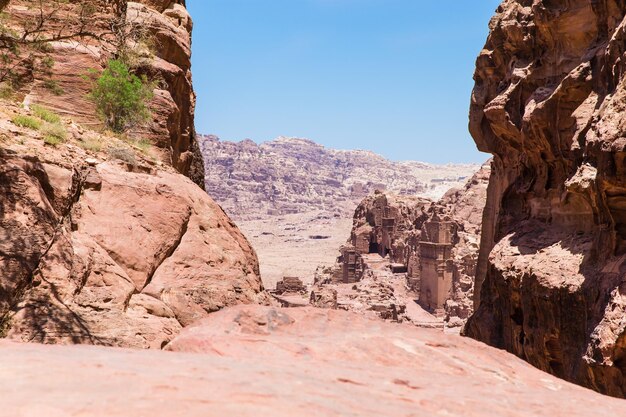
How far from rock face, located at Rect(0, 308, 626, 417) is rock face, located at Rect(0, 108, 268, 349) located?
1.52 meters

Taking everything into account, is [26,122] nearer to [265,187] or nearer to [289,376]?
[289,376]

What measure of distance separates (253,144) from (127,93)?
7424 inches

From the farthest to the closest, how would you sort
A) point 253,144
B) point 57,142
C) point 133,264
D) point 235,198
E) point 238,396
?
point 253,144 → point 235,198 → point 57,142 → point 133,264 → point 238,396

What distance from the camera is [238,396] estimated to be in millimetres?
3221

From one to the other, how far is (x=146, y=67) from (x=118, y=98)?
2740 mm

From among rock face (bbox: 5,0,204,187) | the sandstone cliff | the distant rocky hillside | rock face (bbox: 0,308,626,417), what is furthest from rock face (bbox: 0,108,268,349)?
the distant rocky hillside

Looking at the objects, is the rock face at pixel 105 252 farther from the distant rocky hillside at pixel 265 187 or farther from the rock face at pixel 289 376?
the distant rocky hillside at pixel 265 187

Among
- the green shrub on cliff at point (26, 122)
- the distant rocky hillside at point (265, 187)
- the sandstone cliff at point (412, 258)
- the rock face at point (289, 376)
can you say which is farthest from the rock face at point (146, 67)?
the distant rocky hillside at point (265, 187)

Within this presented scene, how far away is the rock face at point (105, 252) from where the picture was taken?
6281 millimetres

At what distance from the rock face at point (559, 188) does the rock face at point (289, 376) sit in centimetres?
766

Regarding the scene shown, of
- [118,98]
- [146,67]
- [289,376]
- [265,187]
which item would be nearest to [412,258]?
[146,67]

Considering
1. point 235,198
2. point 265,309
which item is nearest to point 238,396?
point 265,309

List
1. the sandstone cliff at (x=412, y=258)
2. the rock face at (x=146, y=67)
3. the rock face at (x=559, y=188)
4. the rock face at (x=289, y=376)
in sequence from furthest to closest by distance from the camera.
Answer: the sandstone cliff at (x=412, y=258), the rock face at (x=146, y=67), the rock face at (x=559, y=188), the rock face at (x=289, y=376)

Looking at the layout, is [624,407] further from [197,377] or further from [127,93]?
[127,93]
